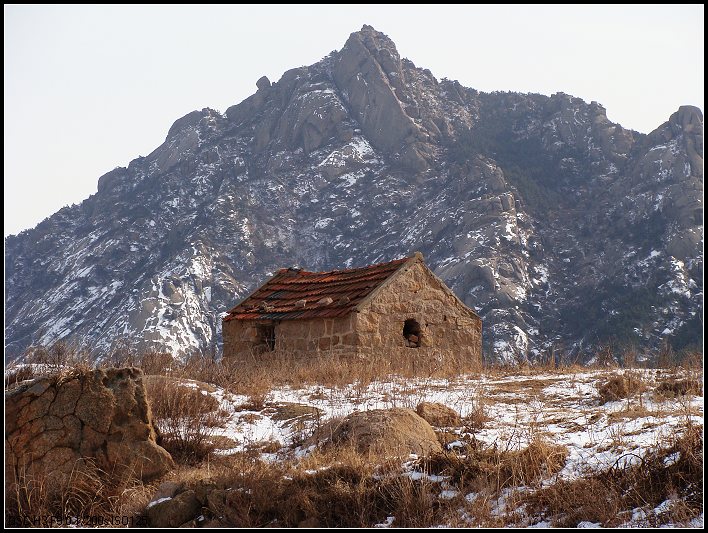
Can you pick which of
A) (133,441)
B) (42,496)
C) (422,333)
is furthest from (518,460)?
(422,333)

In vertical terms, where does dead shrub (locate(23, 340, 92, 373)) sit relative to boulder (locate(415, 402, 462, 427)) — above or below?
above

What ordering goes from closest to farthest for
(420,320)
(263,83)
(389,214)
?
(420,320) → (389,214) → (263,83)

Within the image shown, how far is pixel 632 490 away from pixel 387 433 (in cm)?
228

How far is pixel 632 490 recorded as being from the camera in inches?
224

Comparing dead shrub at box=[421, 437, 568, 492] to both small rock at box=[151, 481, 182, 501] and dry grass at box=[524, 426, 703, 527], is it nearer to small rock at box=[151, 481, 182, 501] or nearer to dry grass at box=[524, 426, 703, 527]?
dry grass at box=[524, 426, 703, 527]

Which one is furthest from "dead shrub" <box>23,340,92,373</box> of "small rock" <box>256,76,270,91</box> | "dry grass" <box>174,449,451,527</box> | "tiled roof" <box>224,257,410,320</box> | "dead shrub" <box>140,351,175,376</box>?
"small rock" <box>256,76,270,91</box>

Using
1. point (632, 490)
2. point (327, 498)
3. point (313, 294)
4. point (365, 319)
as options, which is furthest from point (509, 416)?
point (313, 294)

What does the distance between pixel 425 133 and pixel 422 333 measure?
126 metres

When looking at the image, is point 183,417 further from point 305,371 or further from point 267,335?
point 267,335

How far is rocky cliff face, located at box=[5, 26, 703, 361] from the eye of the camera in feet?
309

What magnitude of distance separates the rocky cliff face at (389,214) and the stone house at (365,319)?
212ft

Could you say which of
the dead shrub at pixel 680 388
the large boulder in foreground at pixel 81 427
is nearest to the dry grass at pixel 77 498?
the large boulder in foreground at pixel 81 427

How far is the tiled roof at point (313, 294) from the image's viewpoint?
14.1m

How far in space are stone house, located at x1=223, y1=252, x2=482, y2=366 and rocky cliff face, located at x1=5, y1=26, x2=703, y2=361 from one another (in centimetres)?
6457
